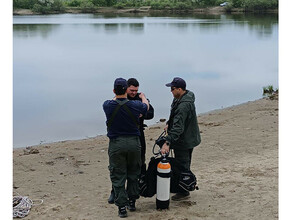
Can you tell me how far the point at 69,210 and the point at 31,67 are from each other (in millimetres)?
19413

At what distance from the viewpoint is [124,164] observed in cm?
507

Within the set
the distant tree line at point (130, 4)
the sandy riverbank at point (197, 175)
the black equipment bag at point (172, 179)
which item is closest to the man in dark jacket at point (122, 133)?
the black equipment bag at point (172, 179)

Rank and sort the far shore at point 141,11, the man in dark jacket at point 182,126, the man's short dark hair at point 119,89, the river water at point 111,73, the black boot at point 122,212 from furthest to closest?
the far shore at point 141,11, the river water at point 111,73, the man in dark jacket at point 182,126, the black boot at point 122,212, the man's short dark hair at point 119,89

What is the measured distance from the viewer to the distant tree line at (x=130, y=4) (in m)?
77.2

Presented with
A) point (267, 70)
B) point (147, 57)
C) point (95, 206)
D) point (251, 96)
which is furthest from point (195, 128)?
point (147, 57)

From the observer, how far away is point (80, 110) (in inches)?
595

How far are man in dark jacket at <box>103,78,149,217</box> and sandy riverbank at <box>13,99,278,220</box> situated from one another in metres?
0.56

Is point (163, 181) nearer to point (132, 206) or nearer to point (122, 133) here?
point (132, 206)

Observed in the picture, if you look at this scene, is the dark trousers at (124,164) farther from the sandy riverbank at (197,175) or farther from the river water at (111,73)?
the river water at (111,73)

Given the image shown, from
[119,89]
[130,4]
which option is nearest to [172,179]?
[119,89]

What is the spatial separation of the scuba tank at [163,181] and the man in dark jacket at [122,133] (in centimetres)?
30

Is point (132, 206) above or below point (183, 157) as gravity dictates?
below

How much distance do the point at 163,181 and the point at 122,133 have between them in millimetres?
816

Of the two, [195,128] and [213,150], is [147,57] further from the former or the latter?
[195,128]
